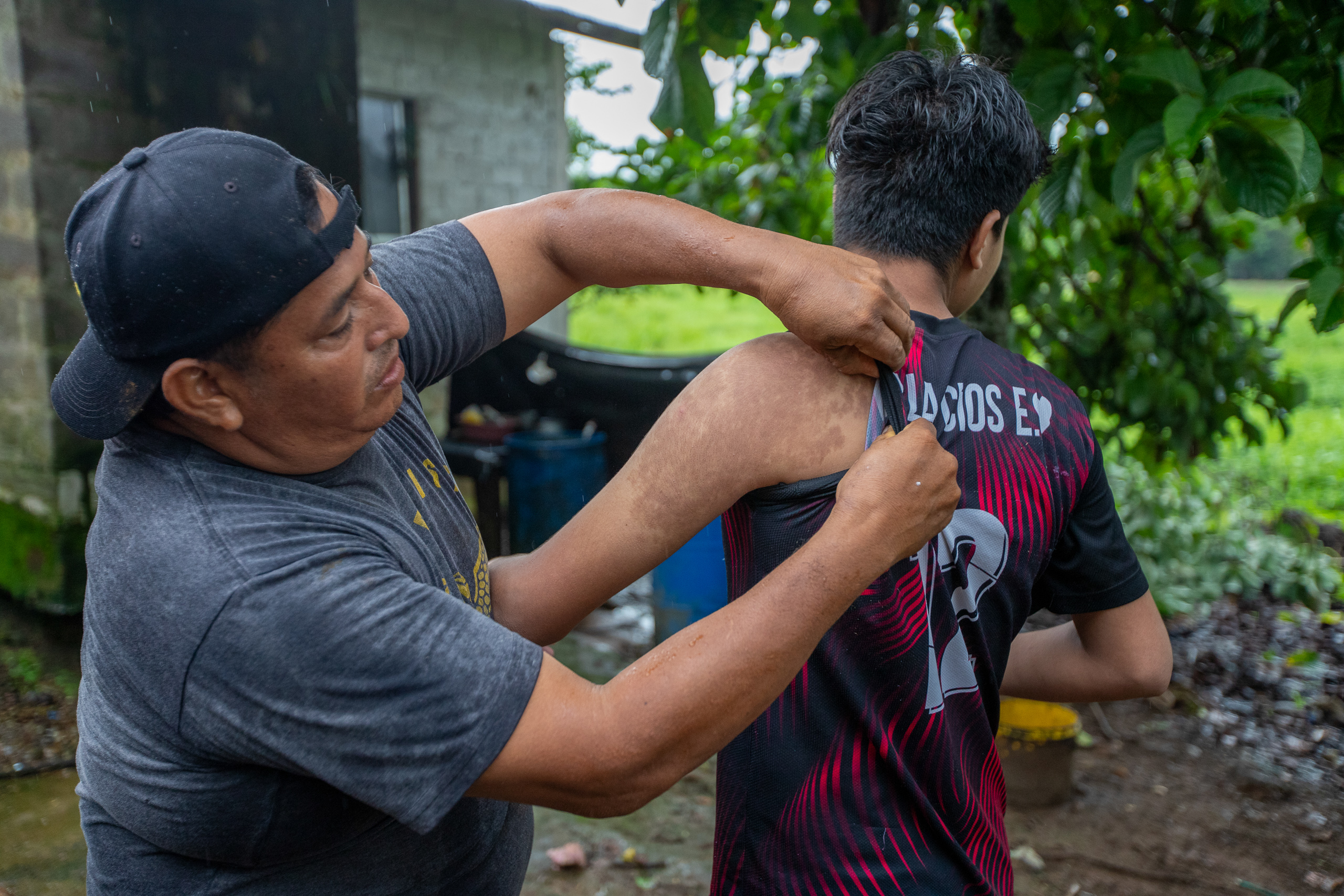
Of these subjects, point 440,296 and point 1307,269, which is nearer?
point 440,296

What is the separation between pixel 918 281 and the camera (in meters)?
1.46

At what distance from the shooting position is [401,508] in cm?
134

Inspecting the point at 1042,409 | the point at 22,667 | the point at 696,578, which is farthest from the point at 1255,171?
the point at 22,667

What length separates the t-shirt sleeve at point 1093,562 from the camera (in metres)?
1.46

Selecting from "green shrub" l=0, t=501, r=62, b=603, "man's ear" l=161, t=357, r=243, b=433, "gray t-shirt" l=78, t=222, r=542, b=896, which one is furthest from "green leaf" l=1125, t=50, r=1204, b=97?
"green shrub" l=0, t=501, r=62, b=603

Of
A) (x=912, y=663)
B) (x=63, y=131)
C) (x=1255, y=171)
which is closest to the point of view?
(x=912, y=663)

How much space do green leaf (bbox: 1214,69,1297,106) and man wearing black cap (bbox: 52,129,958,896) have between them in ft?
3.38

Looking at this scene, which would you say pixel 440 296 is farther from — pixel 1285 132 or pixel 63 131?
pixel 63 131

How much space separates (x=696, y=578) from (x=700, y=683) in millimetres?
3341

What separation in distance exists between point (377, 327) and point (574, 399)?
178 inches

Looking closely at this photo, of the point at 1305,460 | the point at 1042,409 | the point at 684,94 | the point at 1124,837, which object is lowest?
the point at 1305,460

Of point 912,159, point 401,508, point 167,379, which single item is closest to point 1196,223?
point 912,159

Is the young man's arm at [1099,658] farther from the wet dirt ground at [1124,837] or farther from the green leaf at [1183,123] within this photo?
the wet dirt ground at [1124,837]

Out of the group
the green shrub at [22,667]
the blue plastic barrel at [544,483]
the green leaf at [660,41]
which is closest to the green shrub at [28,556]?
the green shrub at [22,667]
